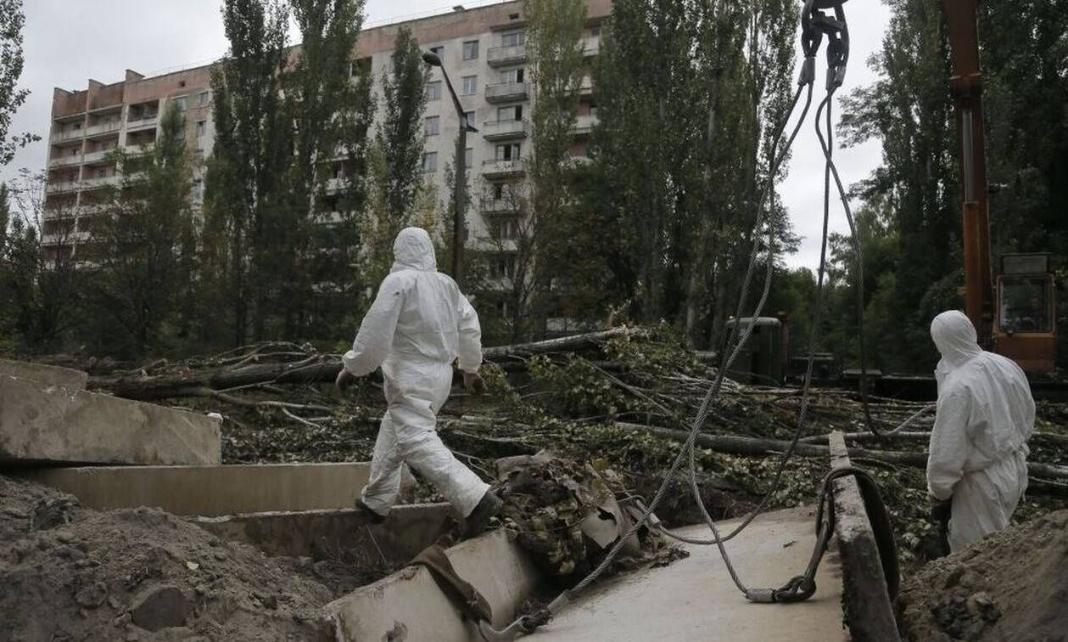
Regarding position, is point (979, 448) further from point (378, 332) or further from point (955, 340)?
point (378, 332)

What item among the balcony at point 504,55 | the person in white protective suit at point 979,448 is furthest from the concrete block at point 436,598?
the balcony at point 504,55

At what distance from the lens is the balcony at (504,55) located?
4534 centimetres

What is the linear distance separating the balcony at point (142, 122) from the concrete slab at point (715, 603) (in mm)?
63774

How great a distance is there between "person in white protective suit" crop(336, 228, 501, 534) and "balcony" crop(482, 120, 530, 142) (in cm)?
4026

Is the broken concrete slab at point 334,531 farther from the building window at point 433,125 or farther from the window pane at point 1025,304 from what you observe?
the building window at point 433,125

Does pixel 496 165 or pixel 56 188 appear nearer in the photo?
pixel 56 188

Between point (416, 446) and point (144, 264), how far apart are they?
26.2 metres

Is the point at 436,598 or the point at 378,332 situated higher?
the point at 378,332

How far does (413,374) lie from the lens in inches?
191

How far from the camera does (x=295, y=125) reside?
28328 mm

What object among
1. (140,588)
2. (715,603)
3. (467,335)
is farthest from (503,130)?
(140,588)

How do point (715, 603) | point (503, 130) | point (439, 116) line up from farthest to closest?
point (439, 116) → point (503, 130) → point (715, 603)

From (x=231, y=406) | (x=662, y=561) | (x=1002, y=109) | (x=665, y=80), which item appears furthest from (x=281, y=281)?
(x=662, y=561)

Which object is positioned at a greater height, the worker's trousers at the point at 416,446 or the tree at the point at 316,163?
the tree at the point at 316,163
